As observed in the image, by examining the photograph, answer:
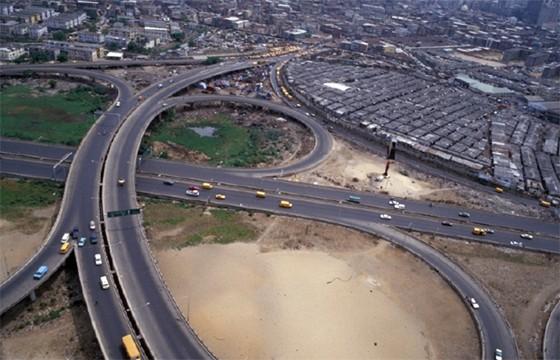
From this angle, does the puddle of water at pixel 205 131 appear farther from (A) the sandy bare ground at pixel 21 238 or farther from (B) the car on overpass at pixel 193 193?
(A) the sandy bare ground at pixel 21 238

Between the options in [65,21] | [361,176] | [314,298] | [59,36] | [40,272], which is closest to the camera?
[40,272]

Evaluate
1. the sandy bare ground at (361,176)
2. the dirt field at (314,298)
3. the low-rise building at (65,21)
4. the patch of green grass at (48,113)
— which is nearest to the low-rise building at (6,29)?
the low-rise building at (65,21)

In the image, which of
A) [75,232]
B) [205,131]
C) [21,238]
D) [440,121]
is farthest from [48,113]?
[440,121]

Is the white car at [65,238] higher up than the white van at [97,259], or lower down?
lower down

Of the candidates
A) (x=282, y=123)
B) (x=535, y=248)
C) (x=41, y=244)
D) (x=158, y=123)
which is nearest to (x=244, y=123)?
(x=282, y=123)

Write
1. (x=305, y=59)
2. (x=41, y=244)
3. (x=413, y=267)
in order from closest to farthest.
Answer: (x=41, y=244), (x=413, y=267), (x=305, y=59)

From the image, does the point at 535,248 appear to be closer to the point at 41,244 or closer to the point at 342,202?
the point at 342,202

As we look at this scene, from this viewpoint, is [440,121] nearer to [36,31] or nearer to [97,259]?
[97,259]
